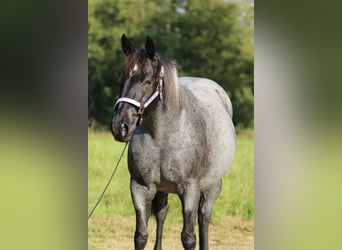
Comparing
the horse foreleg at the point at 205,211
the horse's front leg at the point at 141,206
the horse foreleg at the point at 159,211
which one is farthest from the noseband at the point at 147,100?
the horse foreleg at the point at 205,211

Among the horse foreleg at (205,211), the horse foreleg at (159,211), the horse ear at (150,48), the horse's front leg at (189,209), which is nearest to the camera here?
the horse ear at (150,48)

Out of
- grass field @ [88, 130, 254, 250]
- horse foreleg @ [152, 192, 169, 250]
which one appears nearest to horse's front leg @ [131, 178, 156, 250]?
horse foreleg @ [152, 192, 169, 250]

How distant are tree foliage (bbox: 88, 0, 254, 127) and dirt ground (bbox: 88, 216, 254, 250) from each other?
754 millimetres

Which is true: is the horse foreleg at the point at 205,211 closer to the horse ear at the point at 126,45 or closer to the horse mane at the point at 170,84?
the horse mane at the point at 170,84

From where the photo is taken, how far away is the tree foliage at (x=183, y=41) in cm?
482

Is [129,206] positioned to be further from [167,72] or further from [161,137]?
[167,72]

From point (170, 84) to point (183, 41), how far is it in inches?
53.9

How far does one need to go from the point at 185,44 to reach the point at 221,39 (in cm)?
29

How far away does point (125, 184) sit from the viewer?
454 centimetres

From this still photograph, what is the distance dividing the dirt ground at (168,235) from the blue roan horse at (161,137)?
1.32 feet

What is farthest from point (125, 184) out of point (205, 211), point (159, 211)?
point (205, 211)

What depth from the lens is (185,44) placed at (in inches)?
196
